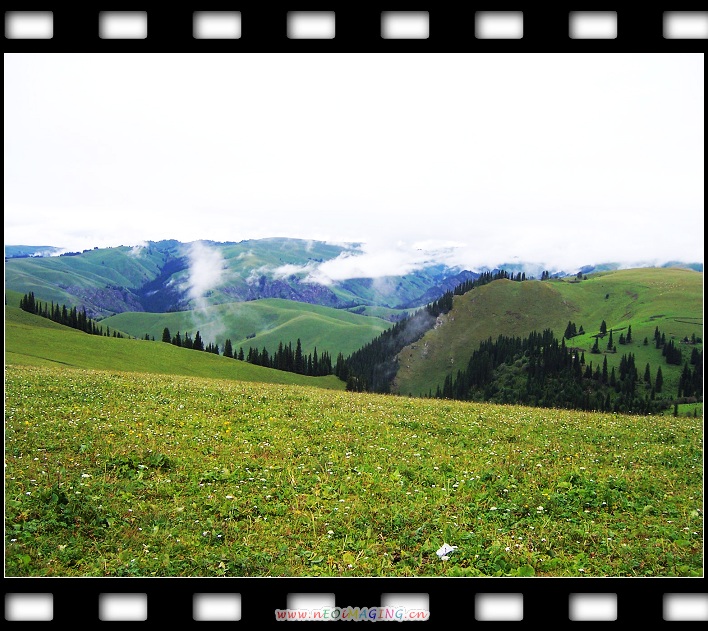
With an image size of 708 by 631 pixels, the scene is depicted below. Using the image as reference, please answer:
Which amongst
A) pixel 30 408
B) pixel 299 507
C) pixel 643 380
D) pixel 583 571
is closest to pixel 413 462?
pixel 299 507

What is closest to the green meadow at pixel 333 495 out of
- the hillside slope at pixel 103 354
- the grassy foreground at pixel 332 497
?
the grassy foreground at pixel 332 497

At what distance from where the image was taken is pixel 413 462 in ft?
43.0

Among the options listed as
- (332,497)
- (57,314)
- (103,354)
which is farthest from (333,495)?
(57,314)

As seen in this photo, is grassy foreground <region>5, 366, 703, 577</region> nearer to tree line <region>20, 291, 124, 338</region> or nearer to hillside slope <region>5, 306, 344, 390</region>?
hillside slope <region>5, 306, 344, 390</region>

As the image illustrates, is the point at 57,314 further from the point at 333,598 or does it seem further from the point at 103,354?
the point at 333,598

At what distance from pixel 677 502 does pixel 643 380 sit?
211m

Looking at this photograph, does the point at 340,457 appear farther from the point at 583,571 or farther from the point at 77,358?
the point at 77,358

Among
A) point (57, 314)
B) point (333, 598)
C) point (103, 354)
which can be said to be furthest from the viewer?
point (57, 314)

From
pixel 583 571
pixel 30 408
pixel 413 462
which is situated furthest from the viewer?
pixel 30 408

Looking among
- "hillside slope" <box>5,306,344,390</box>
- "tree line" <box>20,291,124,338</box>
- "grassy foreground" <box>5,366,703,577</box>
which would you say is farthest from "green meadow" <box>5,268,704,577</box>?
"tree line" <box>20,291,124,338</box>

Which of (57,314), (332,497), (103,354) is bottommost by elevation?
(103,354)

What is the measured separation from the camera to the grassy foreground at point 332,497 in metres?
8.51

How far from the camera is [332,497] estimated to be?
10.8m

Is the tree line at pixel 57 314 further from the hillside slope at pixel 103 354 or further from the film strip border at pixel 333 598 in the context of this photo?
the film strip border at pixel 333 598
